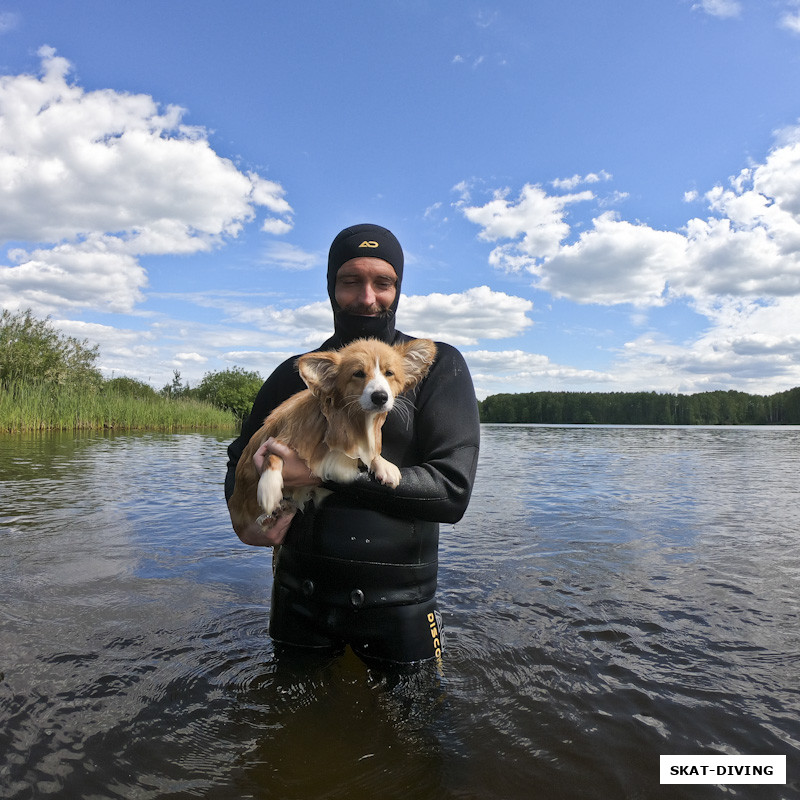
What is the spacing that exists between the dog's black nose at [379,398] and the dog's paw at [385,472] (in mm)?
381

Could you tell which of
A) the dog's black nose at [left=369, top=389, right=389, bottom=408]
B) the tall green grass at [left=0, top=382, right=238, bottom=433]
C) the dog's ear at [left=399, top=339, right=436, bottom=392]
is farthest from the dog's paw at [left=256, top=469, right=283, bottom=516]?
the tall green grass at [left=0, top=382, right=238, bottom=433]

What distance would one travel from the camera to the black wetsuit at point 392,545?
3.16m

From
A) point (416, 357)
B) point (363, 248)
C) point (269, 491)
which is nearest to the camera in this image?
point (269, 491)

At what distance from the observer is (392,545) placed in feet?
10.6

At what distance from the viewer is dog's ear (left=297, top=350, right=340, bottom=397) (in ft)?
9.45

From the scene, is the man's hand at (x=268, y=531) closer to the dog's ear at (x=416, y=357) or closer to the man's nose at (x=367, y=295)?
the dog's ear at (x=416, y=357)

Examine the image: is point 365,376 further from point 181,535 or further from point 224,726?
point 181,535

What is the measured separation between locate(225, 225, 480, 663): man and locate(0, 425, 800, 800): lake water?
39 cm

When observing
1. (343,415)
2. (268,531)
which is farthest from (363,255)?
(268,531)

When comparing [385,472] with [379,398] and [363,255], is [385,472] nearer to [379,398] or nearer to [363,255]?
[379,398]

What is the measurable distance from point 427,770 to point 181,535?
7076 mm

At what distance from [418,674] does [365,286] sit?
2531mm

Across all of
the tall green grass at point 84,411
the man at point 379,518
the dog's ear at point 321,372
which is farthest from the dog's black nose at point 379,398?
the tall green grass at point 84,411

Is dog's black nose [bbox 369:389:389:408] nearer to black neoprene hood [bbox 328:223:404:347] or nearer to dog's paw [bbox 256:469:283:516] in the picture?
dog's paw [bbox 256:469:283:516]
